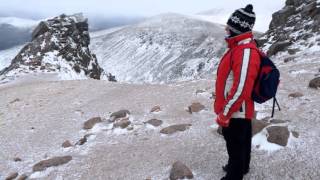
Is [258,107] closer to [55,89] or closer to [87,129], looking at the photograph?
[87,129]

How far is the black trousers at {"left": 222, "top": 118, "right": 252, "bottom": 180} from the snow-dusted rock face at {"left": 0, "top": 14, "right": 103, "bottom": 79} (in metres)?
25.3

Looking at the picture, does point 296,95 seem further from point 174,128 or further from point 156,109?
point 156,109

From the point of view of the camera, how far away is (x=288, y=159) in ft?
27.5

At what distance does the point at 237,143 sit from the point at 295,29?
19838mm

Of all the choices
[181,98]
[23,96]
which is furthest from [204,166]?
[23,96]

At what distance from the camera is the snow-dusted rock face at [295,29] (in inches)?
830

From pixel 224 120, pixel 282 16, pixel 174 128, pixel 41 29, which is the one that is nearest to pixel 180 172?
pixel 224 120

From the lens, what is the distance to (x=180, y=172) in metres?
8.41

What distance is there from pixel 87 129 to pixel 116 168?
3913mm

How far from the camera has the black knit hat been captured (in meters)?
6.48

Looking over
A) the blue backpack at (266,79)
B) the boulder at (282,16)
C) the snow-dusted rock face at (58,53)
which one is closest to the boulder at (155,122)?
the blue backpack at (266,79)

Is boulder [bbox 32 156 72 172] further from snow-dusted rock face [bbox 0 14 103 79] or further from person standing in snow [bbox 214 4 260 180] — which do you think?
snow-dusted rock face [bbox 0 14 103 79]

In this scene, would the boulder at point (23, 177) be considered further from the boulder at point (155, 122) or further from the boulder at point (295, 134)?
the boulder at point (295, 134)

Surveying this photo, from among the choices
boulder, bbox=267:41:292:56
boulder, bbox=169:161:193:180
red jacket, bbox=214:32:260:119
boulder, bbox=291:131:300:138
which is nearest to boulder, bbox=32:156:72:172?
boulder, bbox=169:161:193:180
